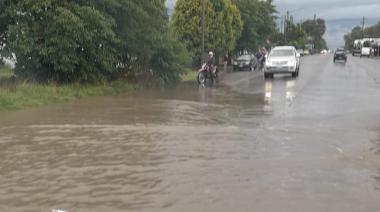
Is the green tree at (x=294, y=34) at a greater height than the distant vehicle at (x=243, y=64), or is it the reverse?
the green tree at (x=294, y=34)

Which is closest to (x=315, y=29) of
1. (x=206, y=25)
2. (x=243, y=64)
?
(x=243, y=64)

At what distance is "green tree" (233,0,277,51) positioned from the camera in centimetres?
5869

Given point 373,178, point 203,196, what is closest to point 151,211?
point 203,196

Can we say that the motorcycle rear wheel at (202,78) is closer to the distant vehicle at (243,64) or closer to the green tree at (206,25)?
the green tree at (206,25)

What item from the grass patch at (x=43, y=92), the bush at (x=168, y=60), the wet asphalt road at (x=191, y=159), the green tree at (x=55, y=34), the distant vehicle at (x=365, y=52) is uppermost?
the green tree at (x=55, y=34)

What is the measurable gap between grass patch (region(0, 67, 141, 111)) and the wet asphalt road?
0.80m

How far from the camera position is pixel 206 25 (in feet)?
147

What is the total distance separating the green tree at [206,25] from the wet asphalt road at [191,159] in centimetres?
2695

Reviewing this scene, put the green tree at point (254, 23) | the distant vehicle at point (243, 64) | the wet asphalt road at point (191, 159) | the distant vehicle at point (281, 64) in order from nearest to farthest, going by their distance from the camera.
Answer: the wet asphalt road at point (191, 159) < the distant vehicle at point (281, 64) < the distant vehicle at point (243, 64) < the green tree at point (254, 23)

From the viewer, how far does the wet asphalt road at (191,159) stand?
7082mm

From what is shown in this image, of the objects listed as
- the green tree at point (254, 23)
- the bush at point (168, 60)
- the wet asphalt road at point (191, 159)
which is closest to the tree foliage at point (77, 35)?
the bush at point (168, 60)

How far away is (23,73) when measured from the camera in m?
22.4

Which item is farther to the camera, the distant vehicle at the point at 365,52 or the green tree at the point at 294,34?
the green tree at the point at 294,34

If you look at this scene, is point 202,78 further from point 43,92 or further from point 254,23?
point 254,23
